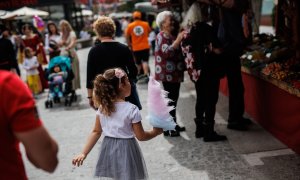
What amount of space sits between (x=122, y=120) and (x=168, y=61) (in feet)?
9.28

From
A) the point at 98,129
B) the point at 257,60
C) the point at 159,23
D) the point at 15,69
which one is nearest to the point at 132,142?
the point at 98,129

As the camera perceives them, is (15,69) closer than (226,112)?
No

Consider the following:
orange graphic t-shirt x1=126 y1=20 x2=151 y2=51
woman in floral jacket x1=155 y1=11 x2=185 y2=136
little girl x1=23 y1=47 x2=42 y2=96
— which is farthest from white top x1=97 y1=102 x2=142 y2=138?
little girl x1=23 y1=47 x2=42 y2=96

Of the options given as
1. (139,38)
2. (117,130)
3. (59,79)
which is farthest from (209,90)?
(139,38)

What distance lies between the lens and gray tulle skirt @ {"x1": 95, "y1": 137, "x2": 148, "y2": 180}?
120 inches

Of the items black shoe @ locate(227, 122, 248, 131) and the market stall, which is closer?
the market stall

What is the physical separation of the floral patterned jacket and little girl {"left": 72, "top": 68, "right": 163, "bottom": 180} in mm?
2674

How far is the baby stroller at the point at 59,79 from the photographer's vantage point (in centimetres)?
875

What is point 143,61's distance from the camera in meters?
10.5

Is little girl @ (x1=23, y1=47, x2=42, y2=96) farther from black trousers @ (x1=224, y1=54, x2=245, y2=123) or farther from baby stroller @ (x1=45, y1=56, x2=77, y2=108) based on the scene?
black trousers @ (x1=224, y1=54, x2=245, y2=123)

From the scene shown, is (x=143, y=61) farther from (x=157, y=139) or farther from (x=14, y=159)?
(x=14, y=159)

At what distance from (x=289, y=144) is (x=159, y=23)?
2337 millimetres

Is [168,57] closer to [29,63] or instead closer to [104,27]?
[104,27]

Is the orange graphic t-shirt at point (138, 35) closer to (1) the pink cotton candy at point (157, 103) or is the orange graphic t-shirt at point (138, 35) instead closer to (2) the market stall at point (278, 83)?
(2) the market stall at point (278, 83)
